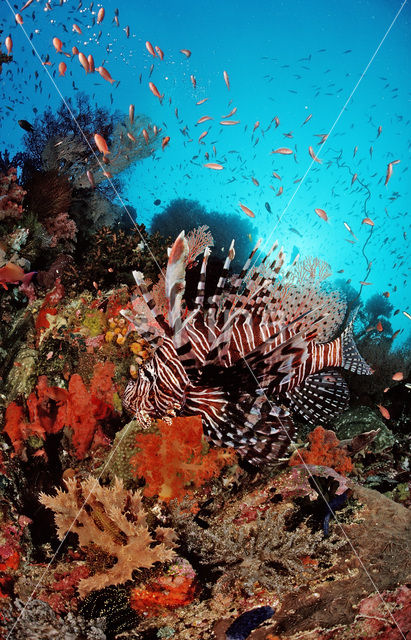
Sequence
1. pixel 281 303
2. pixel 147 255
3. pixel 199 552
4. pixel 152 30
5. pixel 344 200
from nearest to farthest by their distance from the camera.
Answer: pixel 199 552, pixel 281 303, pixel 147 255, pixel 152 30, pixel 344 200

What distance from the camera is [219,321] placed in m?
2.95

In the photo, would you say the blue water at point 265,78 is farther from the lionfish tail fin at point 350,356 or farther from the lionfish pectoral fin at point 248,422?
the lionfish pectoral fin at point 248,422

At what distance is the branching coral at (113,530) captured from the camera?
7.47ft

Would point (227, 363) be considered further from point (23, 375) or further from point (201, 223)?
point (201, 223)

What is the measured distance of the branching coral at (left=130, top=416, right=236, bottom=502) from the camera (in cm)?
321

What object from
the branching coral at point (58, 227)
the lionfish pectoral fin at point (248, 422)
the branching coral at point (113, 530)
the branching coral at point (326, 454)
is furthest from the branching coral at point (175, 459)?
the branching coral at point (58, 227)

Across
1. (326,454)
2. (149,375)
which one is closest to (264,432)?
(149,375)

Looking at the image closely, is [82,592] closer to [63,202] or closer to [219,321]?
[219,321]

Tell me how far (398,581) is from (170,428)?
203 cm

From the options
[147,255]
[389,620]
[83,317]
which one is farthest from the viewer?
[147,255]

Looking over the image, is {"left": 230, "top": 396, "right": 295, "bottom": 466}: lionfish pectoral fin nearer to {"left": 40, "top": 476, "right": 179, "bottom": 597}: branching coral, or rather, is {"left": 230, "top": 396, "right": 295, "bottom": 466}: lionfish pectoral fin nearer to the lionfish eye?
the lionfish eye

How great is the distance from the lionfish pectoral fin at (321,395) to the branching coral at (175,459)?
3.09ft

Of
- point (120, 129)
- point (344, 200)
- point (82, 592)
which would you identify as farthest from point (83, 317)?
point (344, 200)

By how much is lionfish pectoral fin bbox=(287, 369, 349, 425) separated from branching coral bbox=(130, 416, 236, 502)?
3.09ft
